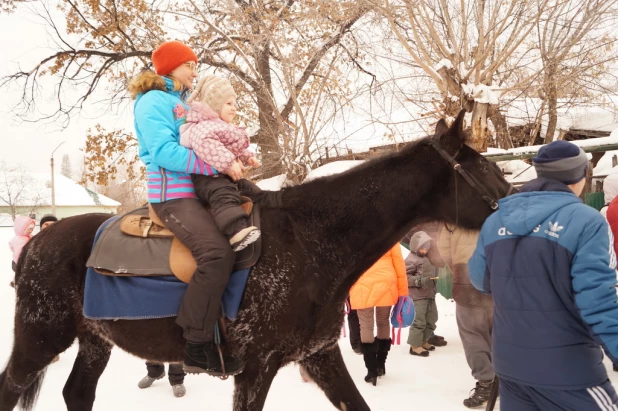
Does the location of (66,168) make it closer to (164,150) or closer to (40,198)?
(40,198)

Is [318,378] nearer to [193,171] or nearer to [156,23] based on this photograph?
[193,171]

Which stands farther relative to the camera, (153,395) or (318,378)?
(153,395)

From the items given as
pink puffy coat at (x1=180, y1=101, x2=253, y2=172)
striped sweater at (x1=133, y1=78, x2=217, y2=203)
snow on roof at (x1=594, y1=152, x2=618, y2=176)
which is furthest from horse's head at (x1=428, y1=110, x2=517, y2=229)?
snow on roof at (x1=594, y1=152, x2=618, y2=176)

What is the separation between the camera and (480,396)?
4637 mm

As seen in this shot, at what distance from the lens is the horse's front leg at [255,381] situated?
110 inches

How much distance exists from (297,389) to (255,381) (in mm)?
2848

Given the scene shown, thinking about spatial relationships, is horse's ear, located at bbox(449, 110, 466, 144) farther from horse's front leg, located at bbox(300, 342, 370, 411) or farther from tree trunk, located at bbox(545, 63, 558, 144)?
tree trunk, located at bbox(545, 63, 558, 144)

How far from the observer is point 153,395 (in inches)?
211

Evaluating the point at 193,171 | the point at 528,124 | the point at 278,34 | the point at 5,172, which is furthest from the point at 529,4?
the point at 5,172

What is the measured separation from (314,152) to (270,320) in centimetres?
1092

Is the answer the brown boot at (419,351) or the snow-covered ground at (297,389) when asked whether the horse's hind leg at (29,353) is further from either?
the brown boot at (419,351)

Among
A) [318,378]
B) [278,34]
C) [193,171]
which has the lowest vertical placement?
[318,378]

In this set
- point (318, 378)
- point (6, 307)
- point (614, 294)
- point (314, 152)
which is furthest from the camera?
point (314, 152)

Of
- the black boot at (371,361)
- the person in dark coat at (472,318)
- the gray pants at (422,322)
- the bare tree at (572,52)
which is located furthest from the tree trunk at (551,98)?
the black boot at (371,361)
